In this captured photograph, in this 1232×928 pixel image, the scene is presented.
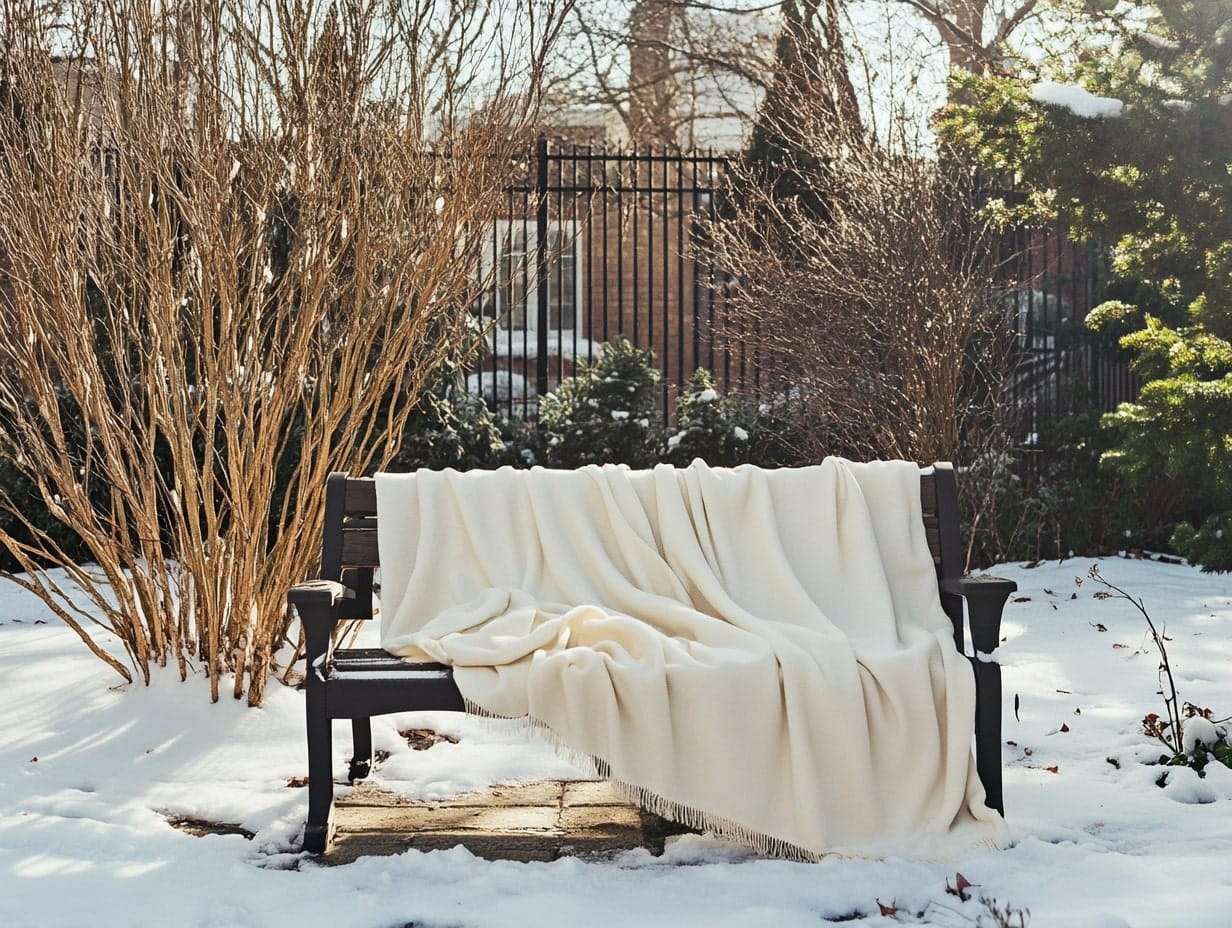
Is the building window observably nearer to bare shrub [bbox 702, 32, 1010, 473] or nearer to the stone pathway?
bare shrub [bbox 702, 32, 1010, 473]

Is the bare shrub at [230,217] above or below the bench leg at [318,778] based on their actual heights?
above

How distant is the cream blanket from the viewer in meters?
2.92

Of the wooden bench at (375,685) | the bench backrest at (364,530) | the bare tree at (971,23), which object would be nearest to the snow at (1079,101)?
the bench backrest at (364,530)

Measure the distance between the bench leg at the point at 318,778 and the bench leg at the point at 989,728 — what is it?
1.57 meters

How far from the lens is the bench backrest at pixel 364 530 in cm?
341

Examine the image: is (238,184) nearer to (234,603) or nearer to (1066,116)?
(234,603)

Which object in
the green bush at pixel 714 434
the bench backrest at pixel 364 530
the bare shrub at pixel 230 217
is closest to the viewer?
the bench backrest at pixel 364 530

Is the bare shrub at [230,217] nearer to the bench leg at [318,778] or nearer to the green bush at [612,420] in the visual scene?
the bench leg at [318,778]

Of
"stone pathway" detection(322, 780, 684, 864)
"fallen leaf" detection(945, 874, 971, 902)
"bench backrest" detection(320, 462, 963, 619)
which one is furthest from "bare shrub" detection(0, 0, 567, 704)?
"fallen leaf" detection(945, 874, 971, 902)

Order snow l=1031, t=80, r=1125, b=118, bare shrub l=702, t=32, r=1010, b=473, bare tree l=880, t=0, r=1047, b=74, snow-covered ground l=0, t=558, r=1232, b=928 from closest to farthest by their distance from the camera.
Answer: snow-covered ground l=0, t=558, r=1232, b=928
snow l=1031, t=80, r=1125, b=118
bare shrub l=702, t=32, r=1010, b=473
bare tree l=880, t=0, r=1047, b=74

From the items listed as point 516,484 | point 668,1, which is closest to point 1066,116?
point 516,484

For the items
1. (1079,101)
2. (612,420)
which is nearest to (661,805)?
(1079,101)

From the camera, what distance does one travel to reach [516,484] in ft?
12.0

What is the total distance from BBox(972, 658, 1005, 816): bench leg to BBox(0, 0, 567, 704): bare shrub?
2.10 m
